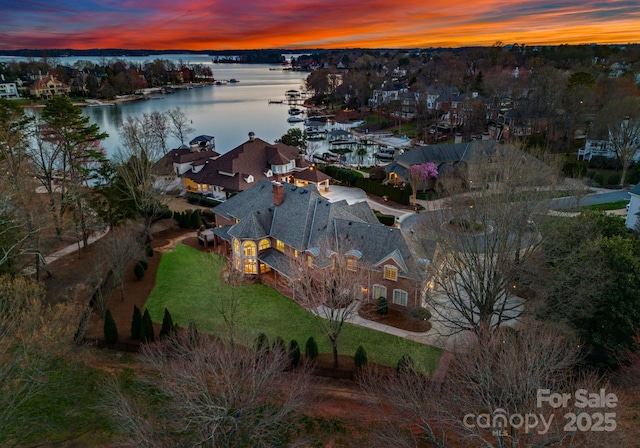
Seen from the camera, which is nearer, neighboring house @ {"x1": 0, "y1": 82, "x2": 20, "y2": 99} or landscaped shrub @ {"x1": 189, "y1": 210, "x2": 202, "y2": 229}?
landscaped shrub @ {"x1": 189, "y1": 210, "x2": 202, "y2": 229}

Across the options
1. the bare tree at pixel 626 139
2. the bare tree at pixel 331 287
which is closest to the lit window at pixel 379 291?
the bare tree at pixel 331 287

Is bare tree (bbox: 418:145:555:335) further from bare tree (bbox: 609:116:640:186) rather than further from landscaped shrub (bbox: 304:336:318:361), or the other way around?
bare tree (bbox: 609:116:640:186)

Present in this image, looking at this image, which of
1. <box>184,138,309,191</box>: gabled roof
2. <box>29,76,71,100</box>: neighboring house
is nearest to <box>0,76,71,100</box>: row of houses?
<box>29,76,71,100</box>: neighboring house

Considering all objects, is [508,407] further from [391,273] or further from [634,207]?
[634,207]

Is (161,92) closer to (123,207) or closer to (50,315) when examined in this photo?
(123,207)

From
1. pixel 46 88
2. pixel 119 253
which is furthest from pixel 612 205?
pixel 46 88

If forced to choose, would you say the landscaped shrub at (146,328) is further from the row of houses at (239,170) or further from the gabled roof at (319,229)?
the row of houses at (239,170)
